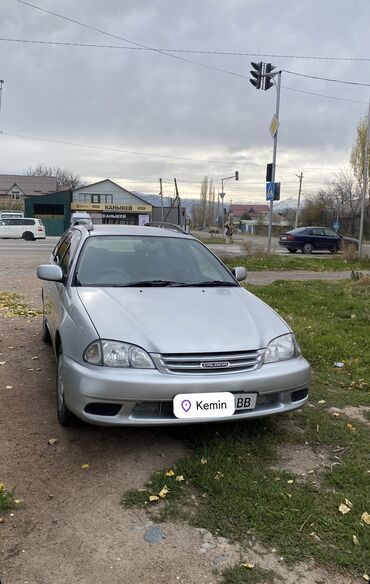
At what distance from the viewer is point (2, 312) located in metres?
7.79

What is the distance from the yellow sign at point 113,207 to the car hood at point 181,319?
172 ft

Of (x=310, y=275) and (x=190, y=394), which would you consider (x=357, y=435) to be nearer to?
(x=190, y=394)

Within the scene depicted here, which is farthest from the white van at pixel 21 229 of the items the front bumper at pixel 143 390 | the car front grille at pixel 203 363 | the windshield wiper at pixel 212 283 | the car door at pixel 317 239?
the car front grille at pixel 203 363

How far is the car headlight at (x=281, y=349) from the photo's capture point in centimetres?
331

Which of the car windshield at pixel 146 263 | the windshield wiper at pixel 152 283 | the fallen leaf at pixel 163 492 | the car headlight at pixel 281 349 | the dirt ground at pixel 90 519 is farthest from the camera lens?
the car windshield at pixel 146 263

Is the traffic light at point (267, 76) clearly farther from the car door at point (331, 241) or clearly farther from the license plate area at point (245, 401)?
the car door at point (331, 241)

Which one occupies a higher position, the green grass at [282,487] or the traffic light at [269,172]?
the traffic light at [269,172]

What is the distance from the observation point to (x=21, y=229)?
3606cm

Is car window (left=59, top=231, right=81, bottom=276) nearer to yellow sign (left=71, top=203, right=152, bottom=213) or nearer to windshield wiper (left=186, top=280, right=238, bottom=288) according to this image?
windshield wiper (left=186, top=280, right=238, bottom=288)

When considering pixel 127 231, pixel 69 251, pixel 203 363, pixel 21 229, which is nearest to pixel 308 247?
pixel 21 229

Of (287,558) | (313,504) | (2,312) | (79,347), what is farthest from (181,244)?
(2,312)

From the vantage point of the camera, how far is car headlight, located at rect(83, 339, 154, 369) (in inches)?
119

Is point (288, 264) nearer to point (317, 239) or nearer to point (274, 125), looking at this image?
point (274, 125)

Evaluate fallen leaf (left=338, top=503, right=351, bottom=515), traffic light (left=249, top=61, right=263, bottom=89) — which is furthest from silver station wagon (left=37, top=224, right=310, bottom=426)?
traffic light (left=249, top=61, right=263, bottom=89)
